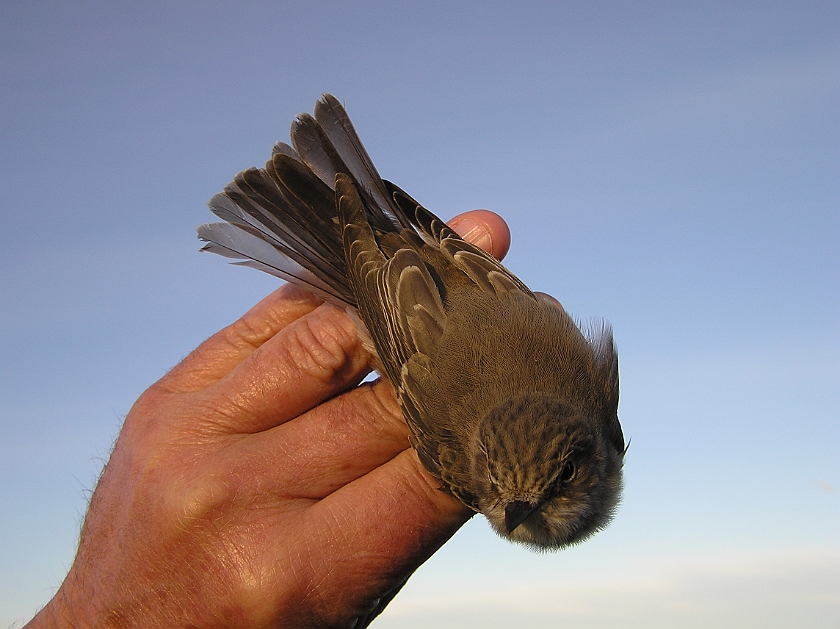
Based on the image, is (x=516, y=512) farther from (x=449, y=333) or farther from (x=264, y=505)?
(x=264, y=505)

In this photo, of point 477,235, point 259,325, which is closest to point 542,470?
point 477,235

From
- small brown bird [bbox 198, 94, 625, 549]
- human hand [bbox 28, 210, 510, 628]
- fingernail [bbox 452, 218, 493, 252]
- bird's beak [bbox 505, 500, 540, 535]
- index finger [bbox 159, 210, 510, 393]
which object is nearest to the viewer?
human hand [bbox 28, 210, 510, 628]

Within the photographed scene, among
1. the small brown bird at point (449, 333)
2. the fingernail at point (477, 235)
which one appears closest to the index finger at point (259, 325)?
the fingernail at point (477, 235)

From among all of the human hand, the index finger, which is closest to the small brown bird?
the index finger

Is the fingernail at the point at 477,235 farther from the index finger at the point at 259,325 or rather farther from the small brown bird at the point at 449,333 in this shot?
the small brown bird at the point at 449,333

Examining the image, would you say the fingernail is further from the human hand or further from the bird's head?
the bird's head

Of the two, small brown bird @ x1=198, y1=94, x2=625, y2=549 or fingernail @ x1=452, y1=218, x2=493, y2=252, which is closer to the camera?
small brown bird @ x1=198, y1=94, x2=625, y2=549

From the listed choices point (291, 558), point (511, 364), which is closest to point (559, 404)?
point (511, 364)
